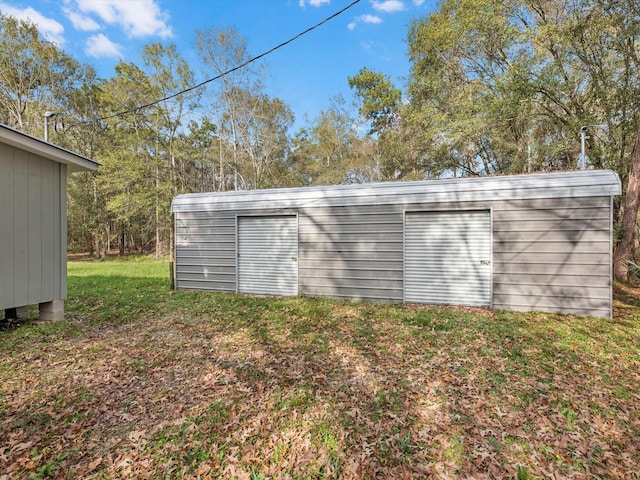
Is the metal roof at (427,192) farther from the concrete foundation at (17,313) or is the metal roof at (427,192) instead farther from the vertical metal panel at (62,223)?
Result: the concrete foundation at (17,313)

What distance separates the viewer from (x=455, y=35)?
9867 mm

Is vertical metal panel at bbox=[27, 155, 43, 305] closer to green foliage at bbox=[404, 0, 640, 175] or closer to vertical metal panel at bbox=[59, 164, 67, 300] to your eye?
vertical metal panel at bbox=[59, 164, 67, 300]

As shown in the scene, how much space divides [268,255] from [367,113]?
13.6 meters

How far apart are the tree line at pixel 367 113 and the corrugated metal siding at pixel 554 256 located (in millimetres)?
3650

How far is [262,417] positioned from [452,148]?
12.7 meters

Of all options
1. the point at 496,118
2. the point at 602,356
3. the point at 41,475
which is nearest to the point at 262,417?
the point at 41,475

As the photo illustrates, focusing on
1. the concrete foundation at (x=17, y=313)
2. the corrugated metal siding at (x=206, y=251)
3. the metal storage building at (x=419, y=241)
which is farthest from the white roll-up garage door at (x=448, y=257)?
the concrete foundation at (x=17, y=313)

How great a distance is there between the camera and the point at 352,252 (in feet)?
19.9

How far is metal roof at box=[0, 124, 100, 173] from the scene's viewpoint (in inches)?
148

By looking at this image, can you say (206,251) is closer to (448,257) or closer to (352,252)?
(352,252)

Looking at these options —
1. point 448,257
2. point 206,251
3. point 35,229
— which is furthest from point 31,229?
point 448,257

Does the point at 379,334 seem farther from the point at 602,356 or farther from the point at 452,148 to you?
the point at 452,148

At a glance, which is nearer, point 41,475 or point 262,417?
point 41,475

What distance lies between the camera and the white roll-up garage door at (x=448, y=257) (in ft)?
17.6
